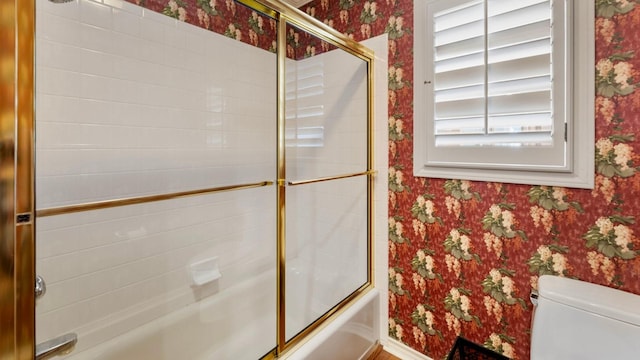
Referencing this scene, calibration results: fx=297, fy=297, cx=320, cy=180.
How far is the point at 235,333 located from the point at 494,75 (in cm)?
191

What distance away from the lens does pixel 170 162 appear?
166 cm

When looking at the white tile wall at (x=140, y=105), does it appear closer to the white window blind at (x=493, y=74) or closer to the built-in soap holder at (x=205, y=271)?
the built-in soap holder at (x=205, y=271)

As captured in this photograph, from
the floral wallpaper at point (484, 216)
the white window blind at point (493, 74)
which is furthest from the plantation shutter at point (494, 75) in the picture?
the floral wallpaper at point (484, 216)

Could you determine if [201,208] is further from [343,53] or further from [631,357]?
[631,357]

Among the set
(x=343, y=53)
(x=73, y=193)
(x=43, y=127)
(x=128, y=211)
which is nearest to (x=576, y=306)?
(x=343, y=53)

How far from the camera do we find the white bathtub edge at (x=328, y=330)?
1328mm

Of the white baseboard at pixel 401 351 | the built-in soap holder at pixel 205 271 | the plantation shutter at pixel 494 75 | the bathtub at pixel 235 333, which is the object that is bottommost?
the white baseboard at pixel 401 351

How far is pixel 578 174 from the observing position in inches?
47.8

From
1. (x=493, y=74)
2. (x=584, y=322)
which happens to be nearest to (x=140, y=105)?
(x=493, y=74)

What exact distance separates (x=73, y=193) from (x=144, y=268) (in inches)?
19.7

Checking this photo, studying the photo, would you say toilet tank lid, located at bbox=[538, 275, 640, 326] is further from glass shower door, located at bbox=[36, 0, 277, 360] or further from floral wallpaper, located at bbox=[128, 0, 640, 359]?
glass shower door, located at bbox=[36, 0, 277, 360]

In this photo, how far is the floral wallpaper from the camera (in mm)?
1136

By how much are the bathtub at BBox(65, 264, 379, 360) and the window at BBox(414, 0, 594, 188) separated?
945 millimetres

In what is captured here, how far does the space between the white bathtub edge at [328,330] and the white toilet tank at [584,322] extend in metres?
0.82
